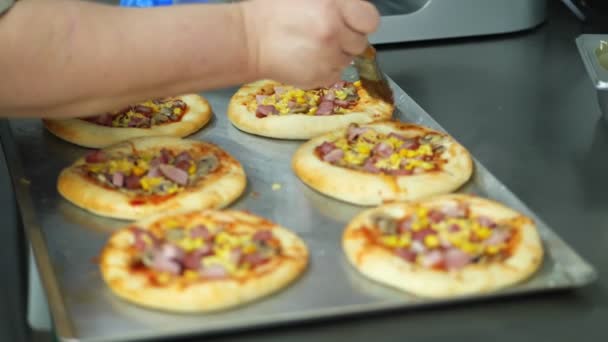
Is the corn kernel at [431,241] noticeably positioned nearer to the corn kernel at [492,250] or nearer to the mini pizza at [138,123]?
the corn kernel at [492,250]

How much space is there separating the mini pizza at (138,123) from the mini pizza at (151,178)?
2.7 inches

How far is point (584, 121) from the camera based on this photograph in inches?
70.5

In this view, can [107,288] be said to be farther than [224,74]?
No

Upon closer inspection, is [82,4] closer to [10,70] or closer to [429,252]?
[10,70]

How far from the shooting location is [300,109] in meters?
1.77

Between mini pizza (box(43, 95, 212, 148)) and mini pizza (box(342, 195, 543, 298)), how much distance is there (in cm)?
51

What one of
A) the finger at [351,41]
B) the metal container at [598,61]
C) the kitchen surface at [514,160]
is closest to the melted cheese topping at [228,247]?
the kitchen surface at [514,160]

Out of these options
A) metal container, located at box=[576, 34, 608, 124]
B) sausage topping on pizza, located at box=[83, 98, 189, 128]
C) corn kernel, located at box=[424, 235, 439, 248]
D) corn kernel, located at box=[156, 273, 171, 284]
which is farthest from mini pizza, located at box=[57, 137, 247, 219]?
metal container, located at box=[576, 34, 608, 124]

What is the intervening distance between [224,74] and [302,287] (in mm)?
364

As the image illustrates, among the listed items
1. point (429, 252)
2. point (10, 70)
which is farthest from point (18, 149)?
point (429, 252)

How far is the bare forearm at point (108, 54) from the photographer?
49.6 inches

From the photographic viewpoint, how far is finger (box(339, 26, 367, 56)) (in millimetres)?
1424

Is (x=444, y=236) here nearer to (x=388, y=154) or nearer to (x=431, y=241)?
(x=431, y=241)

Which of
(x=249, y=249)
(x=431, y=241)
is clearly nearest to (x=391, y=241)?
(x=431, y=241)
